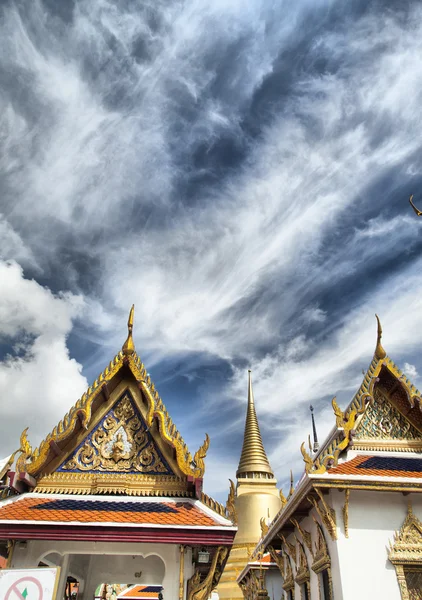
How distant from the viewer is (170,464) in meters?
7.87

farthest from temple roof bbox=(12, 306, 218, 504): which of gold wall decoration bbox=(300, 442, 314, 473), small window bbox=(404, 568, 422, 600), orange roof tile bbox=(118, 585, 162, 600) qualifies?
orange roof tile bbox=(118, 585, 162, 600)

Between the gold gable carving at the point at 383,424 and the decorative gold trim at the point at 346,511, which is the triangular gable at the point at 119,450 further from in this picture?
the gold gable carving at the point at 383,424

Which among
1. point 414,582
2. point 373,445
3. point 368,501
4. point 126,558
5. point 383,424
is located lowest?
point 414,582

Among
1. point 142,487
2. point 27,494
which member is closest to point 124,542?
point 142,487

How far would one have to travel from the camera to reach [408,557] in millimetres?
9023

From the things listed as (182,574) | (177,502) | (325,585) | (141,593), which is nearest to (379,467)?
(325,585)

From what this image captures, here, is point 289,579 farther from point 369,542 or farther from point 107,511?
point 107,511

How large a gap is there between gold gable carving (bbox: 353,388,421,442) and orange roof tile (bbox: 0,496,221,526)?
5257 mm

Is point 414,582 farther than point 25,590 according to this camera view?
Yes

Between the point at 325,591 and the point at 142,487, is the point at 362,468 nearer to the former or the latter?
the point at 325,591

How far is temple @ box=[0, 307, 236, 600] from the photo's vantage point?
21.8 feet

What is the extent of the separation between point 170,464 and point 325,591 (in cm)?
470

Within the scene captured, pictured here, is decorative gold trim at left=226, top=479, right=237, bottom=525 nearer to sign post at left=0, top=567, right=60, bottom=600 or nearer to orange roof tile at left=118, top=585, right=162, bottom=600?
sign post at left=0, top=567, right=60, bottom=600

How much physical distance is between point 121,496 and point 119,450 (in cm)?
74
